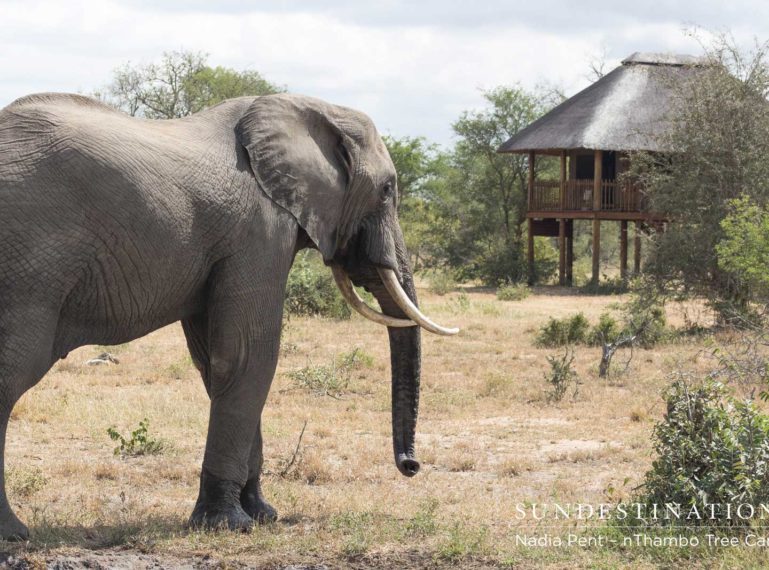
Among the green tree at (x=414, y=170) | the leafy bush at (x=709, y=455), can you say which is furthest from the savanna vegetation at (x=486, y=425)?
the green tree at (x=414, y=170)

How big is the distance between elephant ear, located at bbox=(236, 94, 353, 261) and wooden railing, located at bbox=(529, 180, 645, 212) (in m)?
19.6

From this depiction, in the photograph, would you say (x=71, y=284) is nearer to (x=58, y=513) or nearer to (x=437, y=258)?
(x=58, y=513)

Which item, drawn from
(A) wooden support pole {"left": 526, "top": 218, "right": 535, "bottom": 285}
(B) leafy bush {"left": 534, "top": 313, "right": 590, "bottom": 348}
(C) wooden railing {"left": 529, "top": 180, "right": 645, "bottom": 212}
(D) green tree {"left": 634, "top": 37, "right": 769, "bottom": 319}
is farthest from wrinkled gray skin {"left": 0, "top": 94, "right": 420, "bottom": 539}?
(A) wooden support pole {"left": 526, "top": 218, "right": 535, "bottom": 285}

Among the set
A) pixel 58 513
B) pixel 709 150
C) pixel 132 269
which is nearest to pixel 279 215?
pixel 132 269

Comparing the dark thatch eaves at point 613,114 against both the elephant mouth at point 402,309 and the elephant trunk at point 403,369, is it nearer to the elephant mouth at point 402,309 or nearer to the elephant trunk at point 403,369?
the elephant trunk at point 403,369

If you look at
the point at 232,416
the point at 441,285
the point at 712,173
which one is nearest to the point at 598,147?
the point at 441,285

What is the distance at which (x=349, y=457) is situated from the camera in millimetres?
8203

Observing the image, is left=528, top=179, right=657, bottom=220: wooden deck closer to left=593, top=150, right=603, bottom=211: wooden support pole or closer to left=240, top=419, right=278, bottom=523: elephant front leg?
left=593, top=150, right=603, bottom=211: wooden support pole

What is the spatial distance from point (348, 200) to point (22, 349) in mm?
2085

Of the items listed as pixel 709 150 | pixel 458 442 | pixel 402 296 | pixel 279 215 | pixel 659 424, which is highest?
pixel 709 150

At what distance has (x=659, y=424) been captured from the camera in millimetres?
6109

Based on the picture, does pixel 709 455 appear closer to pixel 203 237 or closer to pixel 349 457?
Answer: pixel 203 237

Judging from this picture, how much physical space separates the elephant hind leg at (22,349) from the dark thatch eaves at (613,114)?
71.2ft

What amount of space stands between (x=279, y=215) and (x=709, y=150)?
491 inches
